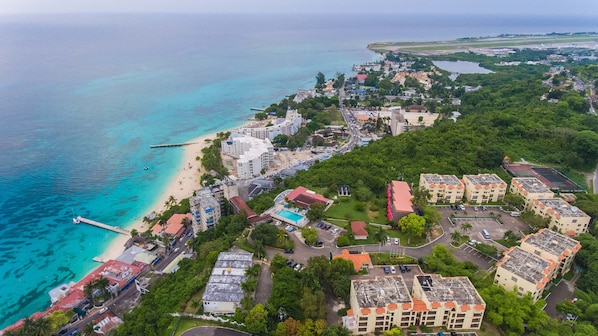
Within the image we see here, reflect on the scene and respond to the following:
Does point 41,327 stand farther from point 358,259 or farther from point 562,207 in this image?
point 562,207

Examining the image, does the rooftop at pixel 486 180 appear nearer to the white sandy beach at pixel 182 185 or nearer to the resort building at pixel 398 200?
the resort building at pixel 398 200

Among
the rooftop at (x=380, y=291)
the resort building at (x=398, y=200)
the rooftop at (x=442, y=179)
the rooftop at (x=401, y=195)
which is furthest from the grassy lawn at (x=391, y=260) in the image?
the rooftop at (x=442, y=179)

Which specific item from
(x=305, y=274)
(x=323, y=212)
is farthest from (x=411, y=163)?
(x=305, y=274)

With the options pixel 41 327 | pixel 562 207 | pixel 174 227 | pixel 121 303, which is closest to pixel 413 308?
pixel 562 207

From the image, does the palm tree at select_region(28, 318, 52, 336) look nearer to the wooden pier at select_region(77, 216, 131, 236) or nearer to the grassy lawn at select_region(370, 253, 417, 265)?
the wooden pier at select_region(77, 216, 131, 236)

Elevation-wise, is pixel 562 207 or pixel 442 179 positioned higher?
pixel 442 179

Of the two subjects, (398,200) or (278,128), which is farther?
(278,128)

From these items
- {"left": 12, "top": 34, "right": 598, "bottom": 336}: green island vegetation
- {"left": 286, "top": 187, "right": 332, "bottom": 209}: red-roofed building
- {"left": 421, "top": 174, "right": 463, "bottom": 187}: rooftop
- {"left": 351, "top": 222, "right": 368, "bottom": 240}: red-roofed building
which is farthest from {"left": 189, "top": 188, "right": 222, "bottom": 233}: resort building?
{"left": 421, "top": 174, "right": 463, "bottom": 187}: rooftop
